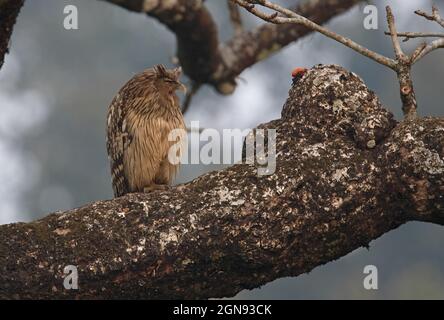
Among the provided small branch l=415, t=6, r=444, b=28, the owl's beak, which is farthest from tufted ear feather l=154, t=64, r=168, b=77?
small branch l=415, t=6, r=444, b=28

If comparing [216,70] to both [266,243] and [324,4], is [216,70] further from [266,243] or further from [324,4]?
[266,243]

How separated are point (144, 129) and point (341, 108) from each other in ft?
5.94

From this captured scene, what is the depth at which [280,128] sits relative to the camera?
485 centimetres

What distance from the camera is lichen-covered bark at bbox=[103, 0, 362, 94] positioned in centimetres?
742

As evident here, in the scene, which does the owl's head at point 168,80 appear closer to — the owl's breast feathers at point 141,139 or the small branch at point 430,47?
the owl's breast feathers at point 141,139

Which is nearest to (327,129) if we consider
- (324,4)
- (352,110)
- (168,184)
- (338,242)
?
(352,110)

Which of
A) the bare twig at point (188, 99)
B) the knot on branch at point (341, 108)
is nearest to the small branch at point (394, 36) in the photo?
the knot on branch at point (341, 108)

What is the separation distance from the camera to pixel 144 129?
20.0 ft

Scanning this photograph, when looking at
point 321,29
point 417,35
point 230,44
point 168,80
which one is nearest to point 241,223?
point 321,29

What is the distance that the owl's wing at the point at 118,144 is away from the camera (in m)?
6.15

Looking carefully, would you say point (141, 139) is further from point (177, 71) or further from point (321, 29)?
point (321, 29)

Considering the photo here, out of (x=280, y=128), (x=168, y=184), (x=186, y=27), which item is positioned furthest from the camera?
(x=186, y=27)

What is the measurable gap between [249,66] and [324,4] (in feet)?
3.01
